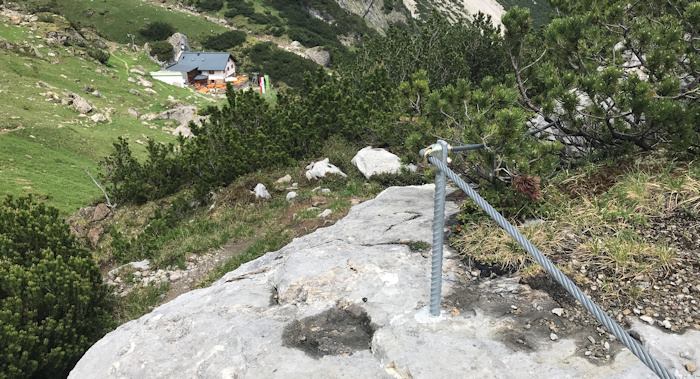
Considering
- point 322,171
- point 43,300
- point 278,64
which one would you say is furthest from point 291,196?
point 278,64

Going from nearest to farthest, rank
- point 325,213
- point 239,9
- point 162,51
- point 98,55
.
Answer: point 325,213 < point 98,55 < point 162,51 < point 239,9

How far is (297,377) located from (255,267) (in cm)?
300

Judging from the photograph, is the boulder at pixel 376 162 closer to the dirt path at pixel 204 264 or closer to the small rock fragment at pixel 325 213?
the small rock fragment at pixel 325 213

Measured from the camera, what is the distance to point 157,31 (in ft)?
204

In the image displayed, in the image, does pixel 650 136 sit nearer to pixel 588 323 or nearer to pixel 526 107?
pixel 526 107

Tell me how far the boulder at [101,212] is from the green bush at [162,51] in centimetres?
4606

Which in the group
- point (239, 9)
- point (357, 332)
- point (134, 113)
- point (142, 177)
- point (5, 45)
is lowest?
point (134, 113)

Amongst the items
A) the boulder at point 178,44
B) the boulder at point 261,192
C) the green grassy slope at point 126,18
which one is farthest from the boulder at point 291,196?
the green grassy slope at point 126,18

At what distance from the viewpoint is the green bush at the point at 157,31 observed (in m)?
61.3

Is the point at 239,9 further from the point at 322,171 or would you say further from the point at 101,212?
the point at 322,171

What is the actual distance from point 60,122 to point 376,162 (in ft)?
70.0

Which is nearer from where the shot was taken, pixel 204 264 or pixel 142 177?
pixel 204 264

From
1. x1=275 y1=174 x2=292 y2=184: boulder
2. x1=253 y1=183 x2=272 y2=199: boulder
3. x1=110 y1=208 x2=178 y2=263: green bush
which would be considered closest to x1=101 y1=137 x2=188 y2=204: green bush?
x1=275 y1=174 x2=292 y2=184: boulder

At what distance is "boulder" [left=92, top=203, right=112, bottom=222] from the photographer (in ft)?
47.6
